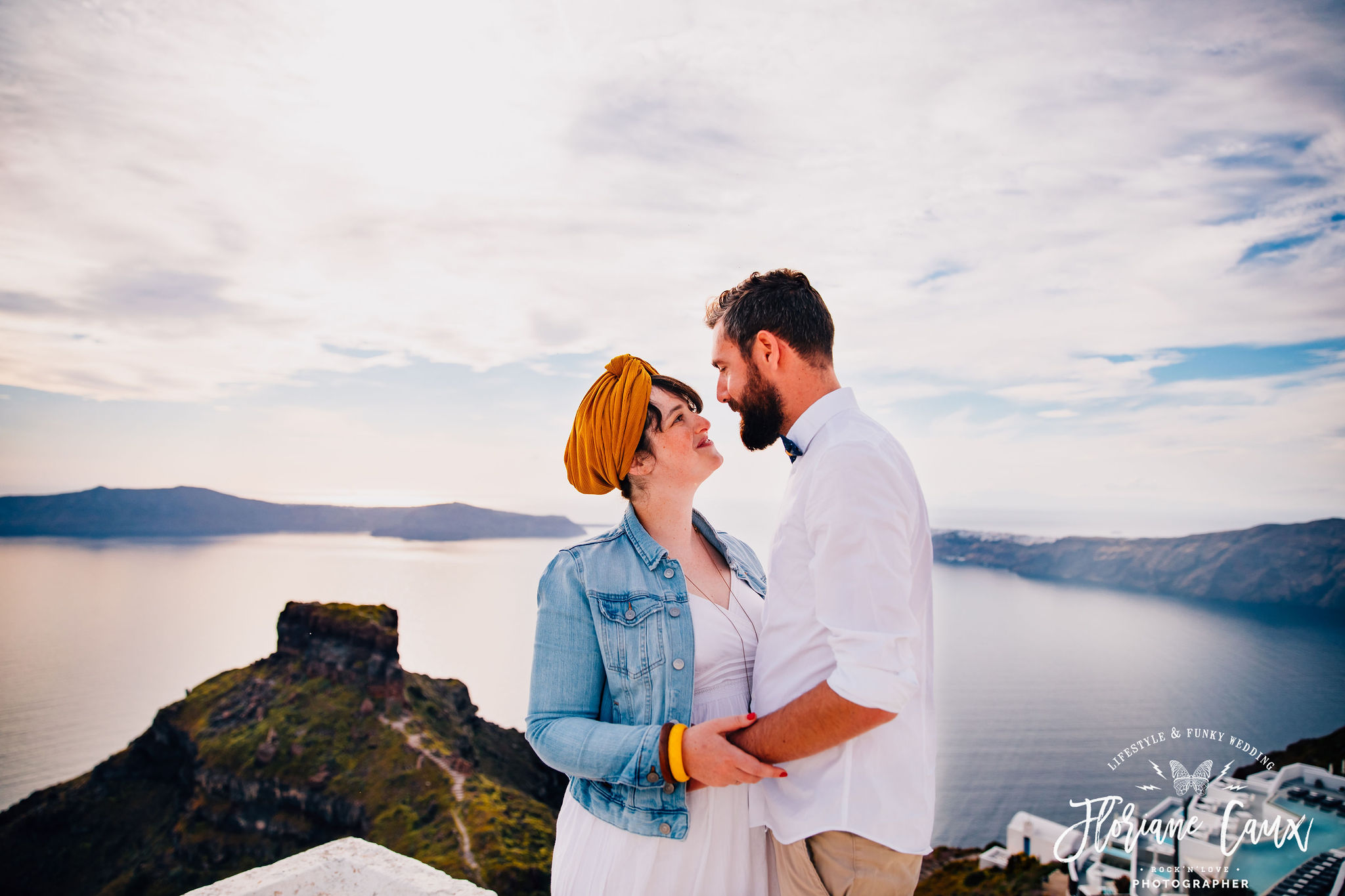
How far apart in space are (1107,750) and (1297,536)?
31312mm

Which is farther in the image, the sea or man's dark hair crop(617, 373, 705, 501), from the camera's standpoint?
the sea

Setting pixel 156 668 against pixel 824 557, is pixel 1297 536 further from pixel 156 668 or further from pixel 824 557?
pixel 156 668

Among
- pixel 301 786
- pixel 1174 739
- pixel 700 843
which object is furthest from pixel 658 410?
pixel 1174 739

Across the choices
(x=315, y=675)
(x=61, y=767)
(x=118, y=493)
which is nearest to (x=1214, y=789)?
(x=315, y=675)

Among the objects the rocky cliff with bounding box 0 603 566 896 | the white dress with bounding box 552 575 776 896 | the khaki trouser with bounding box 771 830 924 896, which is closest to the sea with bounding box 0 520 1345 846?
the rocky cliff with bounding box 0 603 566 896

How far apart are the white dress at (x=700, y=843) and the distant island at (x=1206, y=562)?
163 feet

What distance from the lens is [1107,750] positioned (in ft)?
190

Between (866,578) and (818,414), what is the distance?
1.84 ft

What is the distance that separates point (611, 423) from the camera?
2.46 metres

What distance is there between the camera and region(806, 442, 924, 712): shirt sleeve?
1.67 m

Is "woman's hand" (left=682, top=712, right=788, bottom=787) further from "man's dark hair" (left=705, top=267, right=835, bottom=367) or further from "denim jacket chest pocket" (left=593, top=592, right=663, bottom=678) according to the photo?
"man's dark hair" (left=705, top=267, right=835, bottom=367)

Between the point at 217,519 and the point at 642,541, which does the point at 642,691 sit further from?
the point at 217,519

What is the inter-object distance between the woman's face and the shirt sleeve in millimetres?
799

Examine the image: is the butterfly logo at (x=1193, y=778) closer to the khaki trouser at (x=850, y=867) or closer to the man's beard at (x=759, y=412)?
the khaki trouser at (x=850, y=867)
